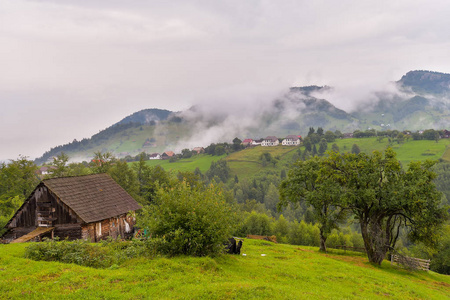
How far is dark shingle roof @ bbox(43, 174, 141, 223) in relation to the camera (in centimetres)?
2785

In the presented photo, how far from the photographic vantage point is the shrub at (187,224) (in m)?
17.4

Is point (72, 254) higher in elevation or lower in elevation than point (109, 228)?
higher

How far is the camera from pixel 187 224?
56.7ft

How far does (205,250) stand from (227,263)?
216 centimetres

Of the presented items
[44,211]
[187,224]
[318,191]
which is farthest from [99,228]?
[318,191]

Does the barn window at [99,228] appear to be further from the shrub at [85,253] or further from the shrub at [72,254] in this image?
the shrub at [72,254]

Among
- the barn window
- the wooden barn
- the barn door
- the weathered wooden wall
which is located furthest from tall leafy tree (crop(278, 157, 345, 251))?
the barn door

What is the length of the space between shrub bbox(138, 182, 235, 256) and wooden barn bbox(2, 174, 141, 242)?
11859mm

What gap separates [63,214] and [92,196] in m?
3.61

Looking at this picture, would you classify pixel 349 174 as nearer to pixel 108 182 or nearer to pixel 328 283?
pixel 328 283

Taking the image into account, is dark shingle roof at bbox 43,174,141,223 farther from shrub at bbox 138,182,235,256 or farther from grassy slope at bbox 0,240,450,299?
shrub at bbox 138,182,235,256

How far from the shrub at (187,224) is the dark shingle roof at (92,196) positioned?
A: 12934mm

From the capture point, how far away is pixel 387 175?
29969 mm

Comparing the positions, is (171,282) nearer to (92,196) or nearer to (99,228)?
(99,228)
